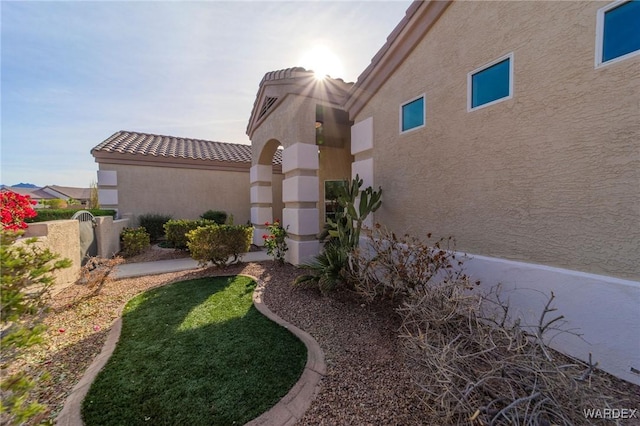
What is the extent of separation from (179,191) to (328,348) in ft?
43.2

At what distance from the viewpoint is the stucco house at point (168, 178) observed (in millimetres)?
12727

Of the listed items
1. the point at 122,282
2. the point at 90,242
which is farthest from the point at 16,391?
the point at 90,242

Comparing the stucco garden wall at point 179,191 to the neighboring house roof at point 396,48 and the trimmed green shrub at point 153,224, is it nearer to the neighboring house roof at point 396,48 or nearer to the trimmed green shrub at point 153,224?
the trimmed green shrub at point 153,224

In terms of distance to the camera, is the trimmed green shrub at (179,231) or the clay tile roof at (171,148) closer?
the trimmed green shrub at (179,231)

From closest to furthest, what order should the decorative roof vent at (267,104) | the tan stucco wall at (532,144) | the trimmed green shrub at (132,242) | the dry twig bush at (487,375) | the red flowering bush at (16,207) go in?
the dry twig bush at (487,375), the tan stucco wall at (532,144), the red flowering bush at (16,207), the trimmed green shrub at (132,242), the decorative roof vent at (267,104)

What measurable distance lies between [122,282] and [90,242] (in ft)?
7.42

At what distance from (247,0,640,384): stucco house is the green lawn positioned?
374cm

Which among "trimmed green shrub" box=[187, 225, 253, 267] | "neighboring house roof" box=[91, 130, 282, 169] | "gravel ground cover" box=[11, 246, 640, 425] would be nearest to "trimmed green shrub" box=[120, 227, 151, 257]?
"gravel ground cover" box=[11, 246, 640, 425]

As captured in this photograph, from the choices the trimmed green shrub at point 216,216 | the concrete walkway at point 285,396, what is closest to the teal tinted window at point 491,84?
the concrete walkway at point 285,396

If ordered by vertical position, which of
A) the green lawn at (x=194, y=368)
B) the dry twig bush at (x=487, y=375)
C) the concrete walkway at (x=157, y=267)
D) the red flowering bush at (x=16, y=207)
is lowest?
the green lawn at (x=194, y=368)

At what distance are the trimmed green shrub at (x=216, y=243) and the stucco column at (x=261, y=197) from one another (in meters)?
3.66

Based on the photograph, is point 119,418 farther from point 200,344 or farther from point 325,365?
point 325,365

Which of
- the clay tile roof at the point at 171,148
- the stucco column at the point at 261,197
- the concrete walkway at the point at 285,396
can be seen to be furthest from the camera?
the clay tile roof at the point at 171,148

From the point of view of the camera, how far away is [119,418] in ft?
9.15
